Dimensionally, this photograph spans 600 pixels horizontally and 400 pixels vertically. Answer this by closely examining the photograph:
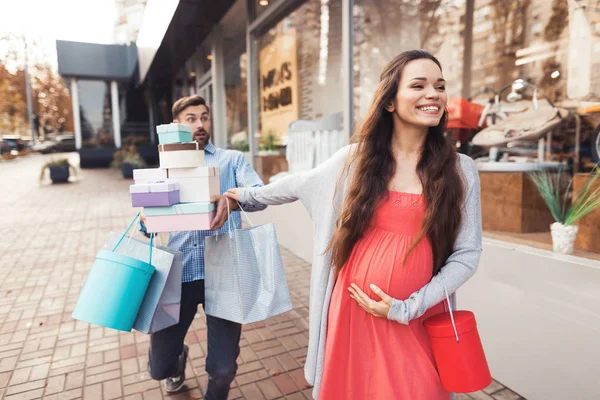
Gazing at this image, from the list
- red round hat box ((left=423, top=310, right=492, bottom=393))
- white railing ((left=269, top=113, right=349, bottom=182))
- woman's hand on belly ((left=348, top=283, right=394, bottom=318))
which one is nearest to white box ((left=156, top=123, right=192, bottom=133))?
→ woman's hand on belly ((left=348, top=283, right=394, bottom=318))

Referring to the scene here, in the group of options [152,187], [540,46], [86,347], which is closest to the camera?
[152,187]

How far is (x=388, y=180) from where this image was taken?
1.55 metres

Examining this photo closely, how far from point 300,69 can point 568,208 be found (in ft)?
15.4

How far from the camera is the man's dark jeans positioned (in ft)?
7.34

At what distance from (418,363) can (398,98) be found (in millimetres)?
904

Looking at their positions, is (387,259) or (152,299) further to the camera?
(152,299)

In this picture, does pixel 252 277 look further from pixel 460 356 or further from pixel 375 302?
pixel 460 356

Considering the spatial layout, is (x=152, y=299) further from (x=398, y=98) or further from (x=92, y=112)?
(x=92, y=112)

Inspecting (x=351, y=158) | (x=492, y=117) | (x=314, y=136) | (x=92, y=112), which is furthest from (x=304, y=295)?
(x=92, y=112)

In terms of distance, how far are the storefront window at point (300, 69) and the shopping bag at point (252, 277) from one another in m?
3.91

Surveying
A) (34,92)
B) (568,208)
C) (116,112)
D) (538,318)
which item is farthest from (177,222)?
(34,92)

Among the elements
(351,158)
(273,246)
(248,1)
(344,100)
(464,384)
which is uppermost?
A: (248,1)

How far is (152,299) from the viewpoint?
1.97m

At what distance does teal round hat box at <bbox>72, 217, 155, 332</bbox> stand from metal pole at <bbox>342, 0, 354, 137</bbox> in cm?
348
